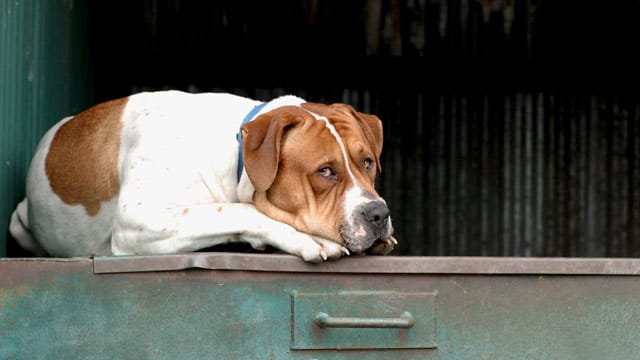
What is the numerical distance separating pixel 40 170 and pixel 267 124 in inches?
49.6

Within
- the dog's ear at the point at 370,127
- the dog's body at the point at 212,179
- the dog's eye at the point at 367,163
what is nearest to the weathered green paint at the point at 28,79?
the dog's body at the point at 212,179

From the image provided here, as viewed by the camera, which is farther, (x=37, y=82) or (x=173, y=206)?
(x=37, y=82)

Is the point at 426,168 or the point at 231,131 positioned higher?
the point at 231,131

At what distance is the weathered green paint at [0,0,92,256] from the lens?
4375mm

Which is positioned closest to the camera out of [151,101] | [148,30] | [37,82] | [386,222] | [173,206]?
[386,222]

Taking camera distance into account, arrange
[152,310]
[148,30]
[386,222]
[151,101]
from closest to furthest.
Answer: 1. [152,310]
2. [386,222]
3. [151,101]
4. [148,30]

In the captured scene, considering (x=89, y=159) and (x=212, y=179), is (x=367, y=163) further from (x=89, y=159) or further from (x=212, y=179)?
(x=89, y=159)

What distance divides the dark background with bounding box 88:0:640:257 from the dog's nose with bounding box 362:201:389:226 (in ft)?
13.0

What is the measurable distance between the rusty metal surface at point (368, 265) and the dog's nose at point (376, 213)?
200mm

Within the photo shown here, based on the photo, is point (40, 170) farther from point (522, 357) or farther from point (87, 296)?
point (522, 357)

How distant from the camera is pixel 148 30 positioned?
740cm

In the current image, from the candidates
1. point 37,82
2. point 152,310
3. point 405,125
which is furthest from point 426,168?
point 152,310

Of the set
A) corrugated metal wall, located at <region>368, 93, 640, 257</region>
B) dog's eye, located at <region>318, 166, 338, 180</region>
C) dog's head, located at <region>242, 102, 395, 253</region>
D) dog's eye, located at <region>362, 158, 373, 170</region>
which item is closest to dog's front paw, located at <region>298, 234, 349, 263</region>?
dog's head, located at <region>242, 102, 395, 253</region>

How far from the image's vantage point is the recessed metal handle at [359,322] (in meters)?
3.30
